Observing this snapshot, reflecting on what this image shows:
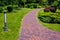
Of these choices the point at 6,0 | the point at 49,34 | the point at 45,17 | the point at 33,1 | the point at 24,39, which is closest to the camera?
the point at 24,39

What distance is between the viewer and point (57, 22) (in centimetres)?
1977

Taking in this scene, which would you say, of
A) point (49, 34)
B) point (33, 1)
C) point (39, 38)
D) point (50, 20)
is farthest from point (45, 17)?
point (33, 1)

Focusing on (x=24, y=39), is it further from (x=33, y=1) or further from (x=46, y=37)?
(x=33, y=1)

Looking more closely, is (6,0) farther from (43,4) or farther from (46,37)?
(46,37)

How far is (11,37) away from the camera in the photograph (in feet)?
42.2

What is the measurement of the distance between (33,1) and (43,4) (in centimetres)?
283

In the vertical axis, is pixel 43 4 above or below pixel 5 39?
below

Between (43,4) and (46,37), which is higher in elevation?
(46,37)

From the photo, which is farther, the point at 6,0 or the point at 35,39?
the point at 6,0

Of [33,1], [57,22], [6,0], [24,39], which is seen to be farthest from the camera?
[33,1]

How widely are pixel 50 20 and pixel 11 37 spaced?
8119mm

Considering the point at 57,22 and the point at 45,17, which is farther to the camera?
the point at 45,17

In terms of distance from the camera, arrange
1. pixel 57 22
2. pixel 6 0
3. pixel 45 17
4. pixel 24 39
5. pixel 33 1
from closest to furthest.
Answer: pixel 24 39 < pixel 57 22 < pixel 45 17 < pixel 6 0 < pixel 33 1

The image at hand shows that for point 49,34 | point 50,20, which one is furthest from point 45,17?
point 49,34
